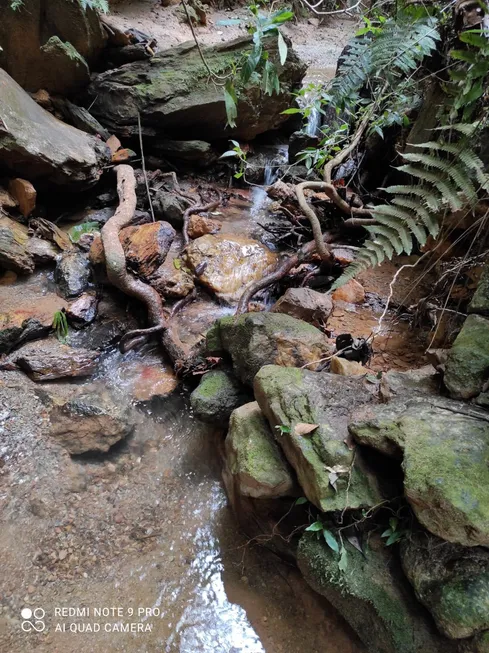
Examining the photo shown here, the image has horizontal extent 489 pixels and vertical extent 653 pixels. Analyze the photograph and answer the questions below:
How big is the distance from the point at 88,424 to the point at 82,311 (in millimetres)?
1611

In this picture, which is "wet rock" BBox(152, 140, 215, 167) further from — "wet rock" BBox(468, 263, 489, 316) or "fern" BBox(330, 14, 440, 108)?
"wet rock" BBox(468, 263, 489, 316)

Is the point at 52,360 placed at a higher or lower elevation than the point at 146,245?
lower

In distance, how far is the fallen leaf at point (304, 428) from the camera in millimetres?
2014

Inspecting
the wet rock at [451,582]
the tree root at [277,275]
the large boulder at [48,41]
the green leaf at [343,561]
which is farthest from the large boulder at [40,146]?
the wet rock at [451,582]

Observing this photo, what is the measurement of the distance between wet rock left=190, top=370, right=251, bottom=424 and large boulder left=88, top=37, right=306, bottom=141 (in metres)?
5.14

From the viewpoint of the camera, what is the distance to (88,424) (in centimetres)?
310

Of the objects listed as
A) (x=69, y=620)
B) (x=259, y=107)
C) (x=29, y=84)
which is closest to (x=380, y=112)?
(x=259, y=107)

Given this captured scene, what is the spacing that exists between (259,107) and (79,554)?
707 cm

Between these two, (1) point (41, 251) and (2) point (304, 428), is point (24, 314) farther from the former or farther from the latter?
(2) point (304, 428)

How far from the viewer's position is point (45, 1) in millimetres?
4957

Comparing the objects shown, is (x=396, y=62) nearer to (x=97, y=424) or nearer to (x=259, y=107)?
(x=97, y=424)

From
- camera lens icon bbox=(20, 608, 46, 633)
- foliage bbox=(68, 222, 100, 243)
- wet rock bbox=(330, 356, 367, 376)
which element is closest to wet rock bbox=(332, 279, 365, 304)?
wet rock bbox=(330, 356, 367, 376)

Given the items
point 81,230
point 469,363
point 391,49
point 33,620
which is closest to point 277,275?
point 391,49

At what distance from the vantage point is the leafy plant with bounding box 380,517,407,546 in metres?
1.79
